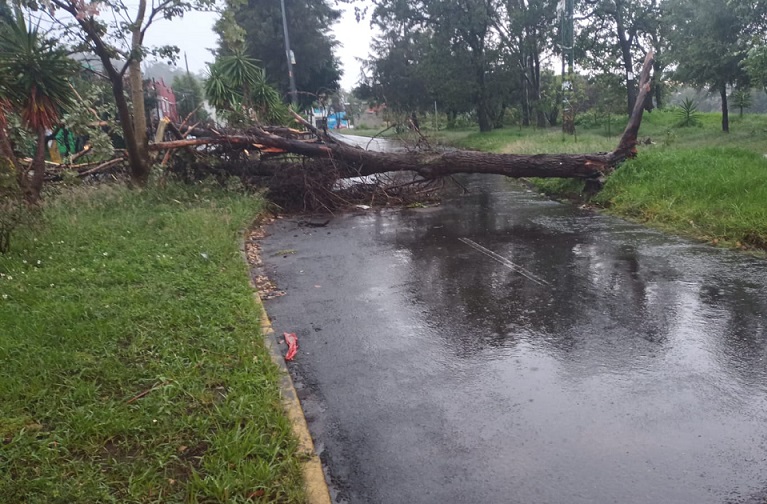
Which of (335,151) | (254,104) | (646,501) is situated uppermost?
(254,104)

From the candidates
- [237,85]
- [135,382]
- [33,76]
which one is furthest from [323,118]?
[135,382]

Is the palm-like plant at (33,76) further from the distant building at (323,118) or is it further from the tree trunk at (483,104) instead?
the tree trunk at (483,104)

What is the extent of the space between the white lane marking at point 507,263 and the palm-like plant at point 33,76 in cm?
573

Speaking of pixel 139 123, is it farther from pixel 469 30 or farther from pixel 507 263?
pixel 469 30

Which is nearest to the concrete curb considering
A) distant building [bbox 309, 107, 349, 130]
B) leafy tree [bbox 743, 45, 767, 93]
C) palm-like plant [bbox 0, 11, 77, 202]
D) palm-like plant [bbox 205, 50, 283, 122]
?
palm-like plant [bbox 0, 11, 77, 202]

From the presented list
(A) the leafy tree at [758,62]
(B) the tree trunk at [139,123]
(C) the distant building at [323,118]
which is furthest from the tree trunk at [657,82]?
(B) the tree trunk at [139,123]

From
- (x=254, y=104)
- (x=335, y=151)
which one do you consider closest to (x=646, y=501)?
(x=335, y=151)

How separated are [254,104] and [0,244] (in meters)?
12.4

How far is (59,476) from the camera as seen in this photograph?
2.82 metres

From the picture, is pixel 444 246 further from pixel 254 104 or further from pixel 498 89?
pixel 498 89

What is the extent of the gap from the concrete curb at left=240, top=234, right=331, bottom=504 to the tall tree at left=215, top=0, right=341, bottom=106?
106ft

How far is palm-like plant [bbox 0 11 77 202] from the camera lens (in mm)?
7918

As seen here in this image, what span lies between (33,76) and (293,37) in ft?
104

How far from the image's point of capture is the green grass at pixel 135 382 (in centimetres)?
285
